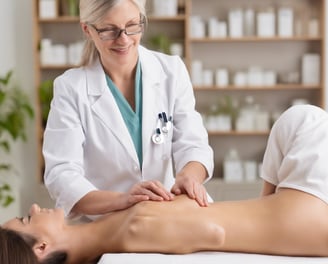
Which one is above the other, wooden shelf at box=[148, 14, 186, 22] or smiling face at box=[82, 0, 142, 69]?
wooden shelf at box=[148, 14, 186, 22]

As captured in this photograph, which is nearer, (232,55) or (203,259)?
(203,259)

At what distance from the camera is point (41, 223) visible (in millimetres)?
1860

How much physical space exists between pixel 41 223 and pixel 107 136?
1.32ft

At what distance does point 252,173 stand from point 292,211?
10.2 feet

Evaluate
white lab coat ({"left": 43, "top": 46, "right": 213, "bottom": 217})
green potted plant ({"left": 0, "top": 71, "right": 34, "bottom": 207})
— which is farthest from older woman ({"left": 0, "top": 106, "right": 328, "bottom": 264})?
green potted plant ({"left": 0, "top": 71, "right": 34, "bottom": 207})

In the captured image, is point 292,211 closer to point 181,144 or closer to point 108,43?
point 181,144

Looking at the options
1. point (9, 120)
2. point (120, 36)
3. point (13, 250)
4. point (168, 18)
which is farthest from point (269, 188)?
point (9, 120)

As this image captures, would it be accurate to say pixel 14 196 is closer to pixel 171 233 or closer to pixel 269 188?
pixel 269 188

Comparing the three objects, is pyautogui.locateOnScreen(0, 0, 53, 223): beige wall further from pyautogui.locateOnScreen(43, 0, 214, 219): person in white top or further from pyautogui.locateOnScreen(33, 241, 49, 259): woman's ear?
pyautogui.locateOnScreen(33, 241, 49, 259): woman's ear

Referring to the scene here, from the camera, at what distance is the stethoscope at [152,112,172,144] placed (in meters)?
2.15

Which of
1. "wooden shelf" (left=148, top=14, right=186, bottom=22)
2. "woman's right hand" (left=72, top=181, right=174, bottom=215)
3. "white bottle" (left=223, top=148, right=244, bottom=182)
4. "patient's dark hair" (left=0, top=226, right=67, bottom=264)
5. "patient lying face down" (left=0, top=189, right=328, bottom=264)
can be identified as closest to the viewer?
"patient's dark hair" (left=0, top=226, right=67, bottom=264)

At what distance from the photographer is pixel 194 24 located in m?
4.91

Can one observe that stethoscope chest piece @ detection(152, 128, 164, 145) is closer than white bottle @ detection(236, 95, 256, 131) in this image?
Yes

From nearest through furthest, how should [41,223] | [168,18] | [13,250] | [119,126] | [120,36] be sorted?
[13,250], [41,223], [120,36], [119,126], [168,18]
